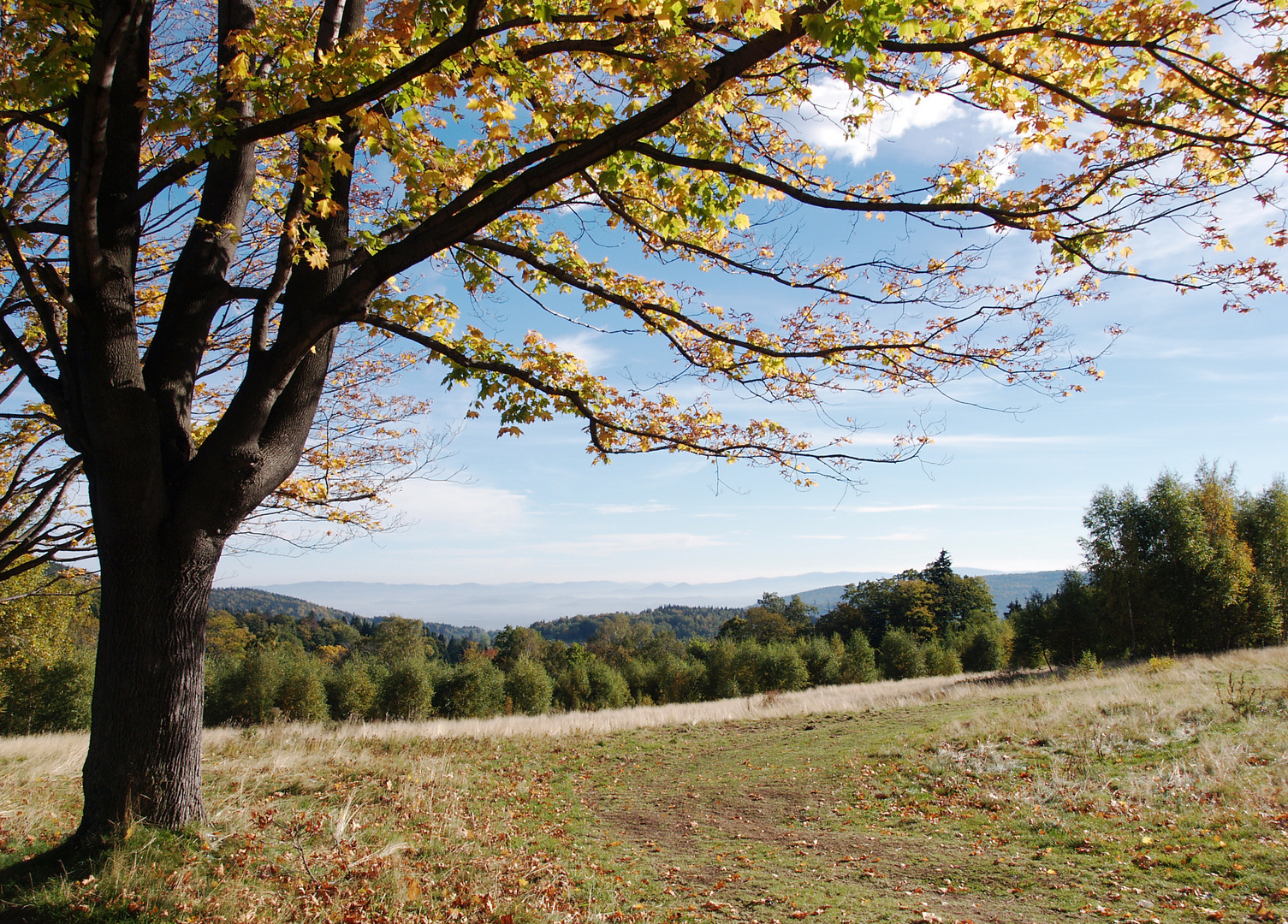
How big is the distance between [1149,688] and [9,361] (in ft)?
67.5

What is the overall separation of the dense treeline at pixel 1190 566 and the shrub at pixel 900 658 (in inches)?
482

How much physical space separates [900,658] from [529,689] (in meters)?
27.0

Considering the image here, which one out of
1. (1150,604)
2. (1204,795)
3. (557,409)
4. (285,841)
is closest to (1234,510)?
(1150,604)

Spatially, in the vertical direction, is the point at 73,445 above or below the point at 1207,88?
below

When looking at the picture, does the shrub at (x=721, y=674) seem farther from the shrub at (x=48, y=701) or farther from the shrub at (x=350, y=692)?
the shrub at (x=48, y=701)

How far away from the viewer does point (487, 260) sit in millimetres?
6055

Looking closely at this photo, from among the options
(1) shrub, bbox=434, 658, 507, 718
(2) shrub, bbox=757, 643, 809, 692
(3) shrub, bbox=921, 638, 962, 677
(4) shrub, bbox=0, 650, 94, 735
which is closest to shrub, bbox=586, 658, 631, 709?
(1) shrub, bbox=434, 658, 507, 718

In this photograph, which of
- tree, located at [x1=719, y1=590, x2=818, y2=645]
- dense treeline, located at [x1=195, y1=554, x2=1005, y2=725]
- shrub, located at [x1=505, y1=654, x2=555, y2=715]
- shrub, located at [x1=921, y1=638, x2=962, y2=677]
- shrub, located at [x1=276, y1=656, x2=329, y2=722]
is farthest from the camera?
tree, located at [x1=719, y1=590, x2=818, y2=645]

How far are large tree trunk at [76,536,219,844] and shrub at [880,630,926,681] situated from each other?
47.4 metres

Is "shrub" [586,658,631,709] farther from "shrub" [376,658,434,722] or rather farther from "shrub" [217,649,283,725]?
"shrub" [217,649,283,725]

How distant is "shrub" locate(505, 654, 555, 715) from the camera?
4125cm

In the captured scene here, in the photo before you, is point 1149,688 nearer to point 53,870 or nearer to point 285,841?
point 285,841

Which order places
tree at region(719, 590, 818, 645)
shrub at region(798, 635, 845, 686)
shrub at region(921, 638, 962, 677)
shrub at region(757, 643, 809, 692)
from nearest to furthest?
1. shrub at region(757, 643, 809, 692)
2. shrub at region(798, 635, 845, 686)
3. shrub at region(921, 638, 962, 677)
4. tree at region(719, 590, 818, 645)

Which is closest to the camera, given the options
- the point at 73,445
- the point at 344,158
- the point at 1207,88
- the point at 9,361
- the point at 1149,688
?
the point at 1207,88
